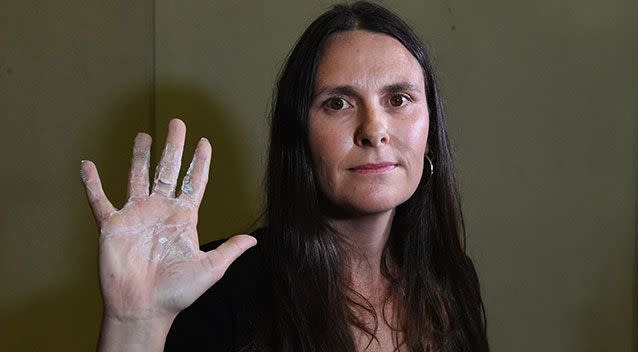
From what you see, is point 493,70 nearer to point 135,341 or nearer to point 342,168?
point 342,168

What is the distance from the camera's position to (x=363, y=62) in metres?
1.27

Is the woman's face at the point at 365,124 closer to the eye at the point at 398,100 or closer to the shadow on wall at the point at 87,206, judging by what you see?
the eye at the point at 398,100

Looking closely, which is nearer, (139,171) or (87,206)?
(139,171)

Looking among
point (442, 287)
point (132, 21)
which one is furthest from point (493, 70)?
point (132, 21)

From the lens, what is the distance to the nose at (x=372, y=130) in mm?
1236

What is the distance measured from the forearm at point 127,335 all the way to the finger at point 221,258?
9cm

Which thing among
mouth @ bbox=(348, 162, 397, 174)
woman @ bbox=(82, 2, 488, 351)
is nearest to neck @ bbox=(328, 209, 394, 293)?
woman @ bbox=(82, 2, 488, 351)

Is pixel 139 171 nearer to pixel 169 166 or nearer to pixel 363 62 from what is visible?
pixel 169 166

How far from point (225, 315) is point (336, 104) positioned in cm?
37

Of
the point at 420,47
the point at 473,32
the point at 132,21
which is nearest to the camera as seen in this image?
the point at 420,47

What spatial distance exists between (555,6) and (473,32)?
0.18 m

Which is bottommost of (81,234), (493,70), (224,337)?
(224,337)

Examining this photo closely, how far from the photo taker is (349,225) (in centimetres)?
135

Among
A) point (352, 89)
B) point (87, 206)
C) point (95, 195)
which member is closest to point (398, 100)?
point (352, 89)
